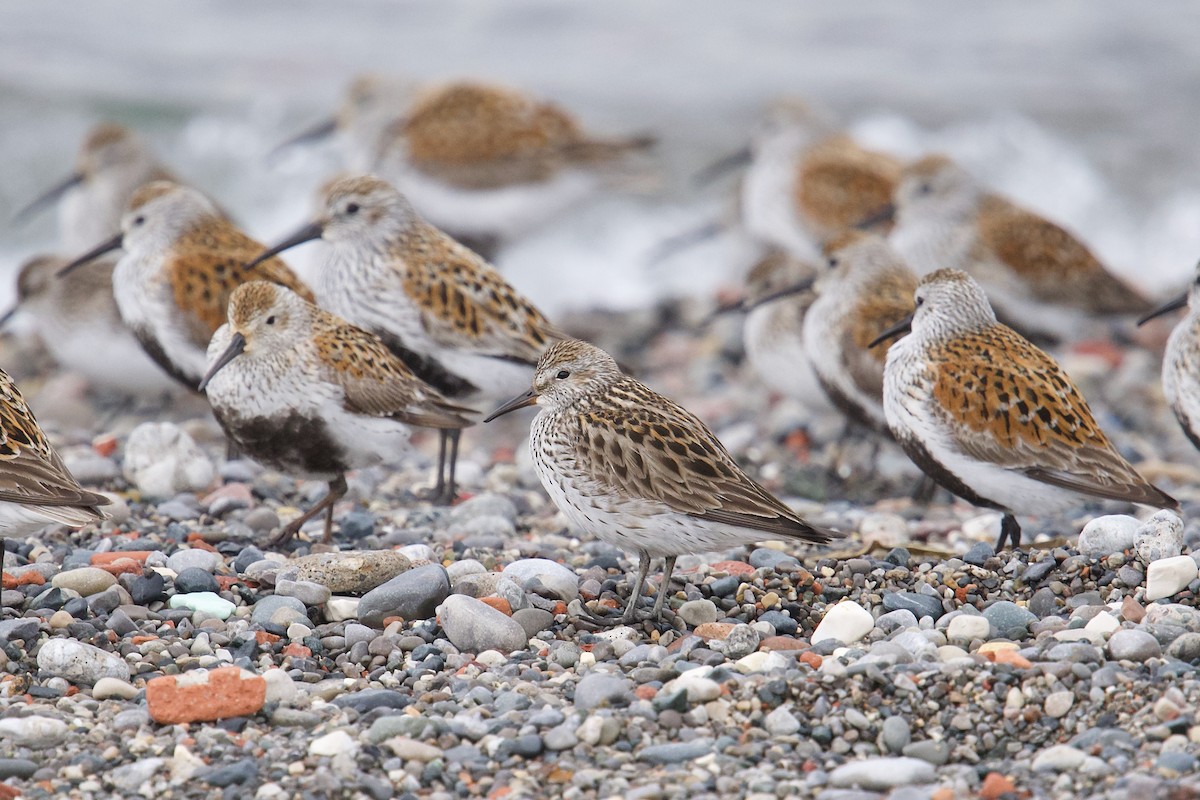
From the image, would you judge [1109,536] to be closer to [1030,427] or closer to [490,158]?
[1030,427]

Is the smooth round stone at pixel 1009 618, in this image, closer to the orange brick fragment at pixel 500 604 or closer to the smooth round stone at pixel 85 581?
the orange brick fragment at pixel 500 604

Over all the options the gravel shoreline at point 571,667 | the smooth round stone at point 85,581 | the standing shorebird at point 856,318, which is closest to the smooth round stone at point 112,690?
the gravel shoreline at point 571,667

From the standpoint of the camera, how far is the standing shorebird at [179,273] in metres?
7.61

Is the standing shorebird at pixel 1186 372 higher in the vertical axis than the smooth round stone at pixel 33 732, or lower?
higher

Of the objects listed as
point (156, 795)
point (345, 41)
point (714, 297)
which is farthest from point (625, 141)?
point (345, 41)

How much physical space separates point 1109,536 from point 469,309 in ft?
11.0

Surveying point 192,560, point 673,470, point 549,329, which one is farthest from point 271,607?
point 549,329

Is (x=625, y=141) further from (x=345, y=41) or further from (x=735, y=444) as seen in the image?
(x=345, y=41)

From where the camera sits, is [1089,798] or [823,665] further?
[823,665]

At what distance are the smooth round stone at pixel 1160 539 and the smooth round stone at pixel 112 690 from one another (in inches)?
137

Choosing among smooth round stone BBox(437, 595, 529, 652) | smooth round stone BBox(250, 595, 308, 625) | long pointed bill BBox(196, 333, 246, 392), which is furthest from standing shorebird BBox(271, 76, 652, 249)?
smooth round stone BBox(437, 595, 529, 652)

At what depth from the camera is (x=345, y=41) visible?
67.1 feet

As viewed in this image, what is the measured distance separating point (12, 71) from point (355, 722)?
15.5 meters

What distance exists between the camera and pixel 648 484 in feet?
16.7
